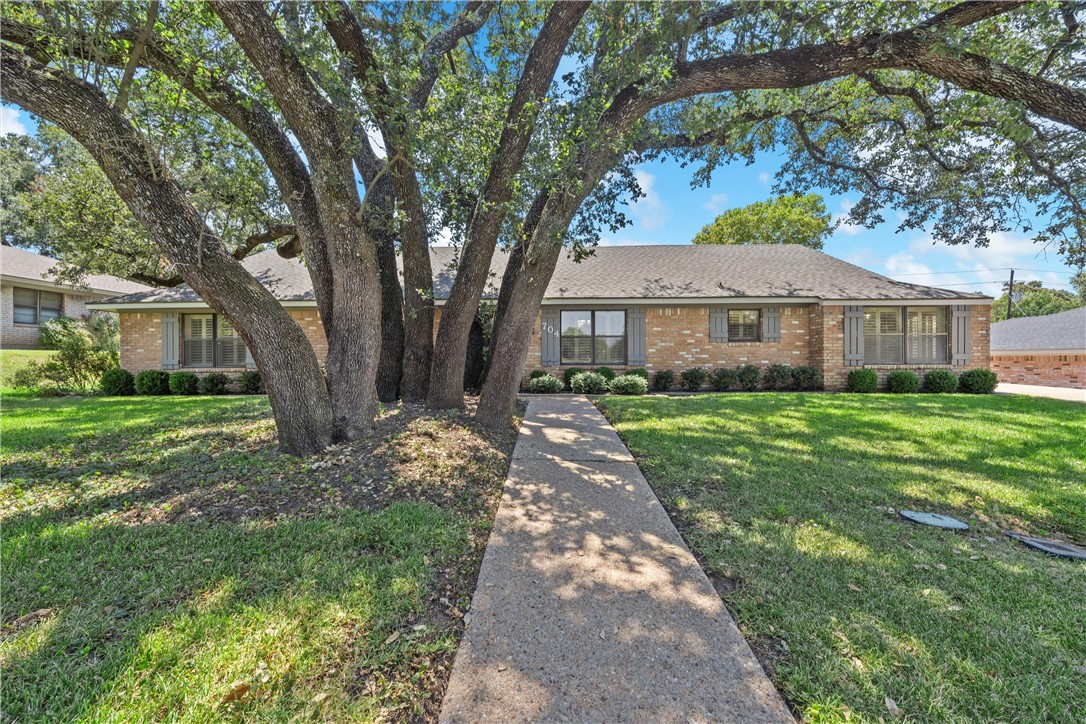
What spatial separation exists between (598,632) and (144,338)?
50.2ft

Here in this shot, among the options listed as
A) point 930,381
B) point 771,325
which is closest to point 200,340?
point 771,325

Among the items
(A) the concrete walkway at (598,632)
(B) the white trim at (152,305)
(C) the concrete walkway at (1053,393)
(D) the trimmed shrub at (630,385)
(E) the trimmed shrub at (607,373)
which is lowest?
(A) the concrete walkway at (598,632)

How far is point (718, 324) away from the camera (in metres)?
11.9

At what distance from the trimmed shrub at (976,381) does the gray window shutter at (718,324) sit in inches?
253

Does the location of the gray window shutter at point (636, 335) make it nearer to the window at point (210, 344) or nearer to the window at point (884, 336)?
the window at point (884, 336)

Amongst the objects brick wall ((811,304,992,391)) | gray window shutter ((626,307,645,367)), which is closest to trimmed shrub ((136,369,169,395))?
gray window shutter ((626,307,645,367))

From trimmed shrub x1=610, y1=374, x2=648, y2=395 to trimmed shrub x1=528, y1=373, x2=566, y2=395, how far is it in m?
1.48

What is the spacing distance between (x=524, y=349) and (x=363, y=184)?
3497 mm

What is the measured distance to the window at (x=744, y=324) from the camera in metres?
12.2

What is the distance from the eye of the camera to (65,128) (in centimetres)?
339

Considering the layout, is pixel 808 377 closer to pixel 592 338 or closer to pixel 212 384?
pixel 592 338

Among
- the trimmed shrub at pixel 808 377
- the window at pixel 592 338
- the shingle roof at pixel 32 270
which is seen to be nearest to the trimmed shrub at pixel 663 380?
the window at pixel 592 338

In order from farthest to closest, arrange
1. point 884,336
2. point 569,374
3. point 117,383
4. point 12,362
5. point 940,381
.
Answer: point 884,336 < point 569,374 < point 12,362 < point 940,381 < point 117,383

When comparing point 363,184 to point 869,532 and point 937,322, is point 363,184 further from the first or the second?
point 937,322
